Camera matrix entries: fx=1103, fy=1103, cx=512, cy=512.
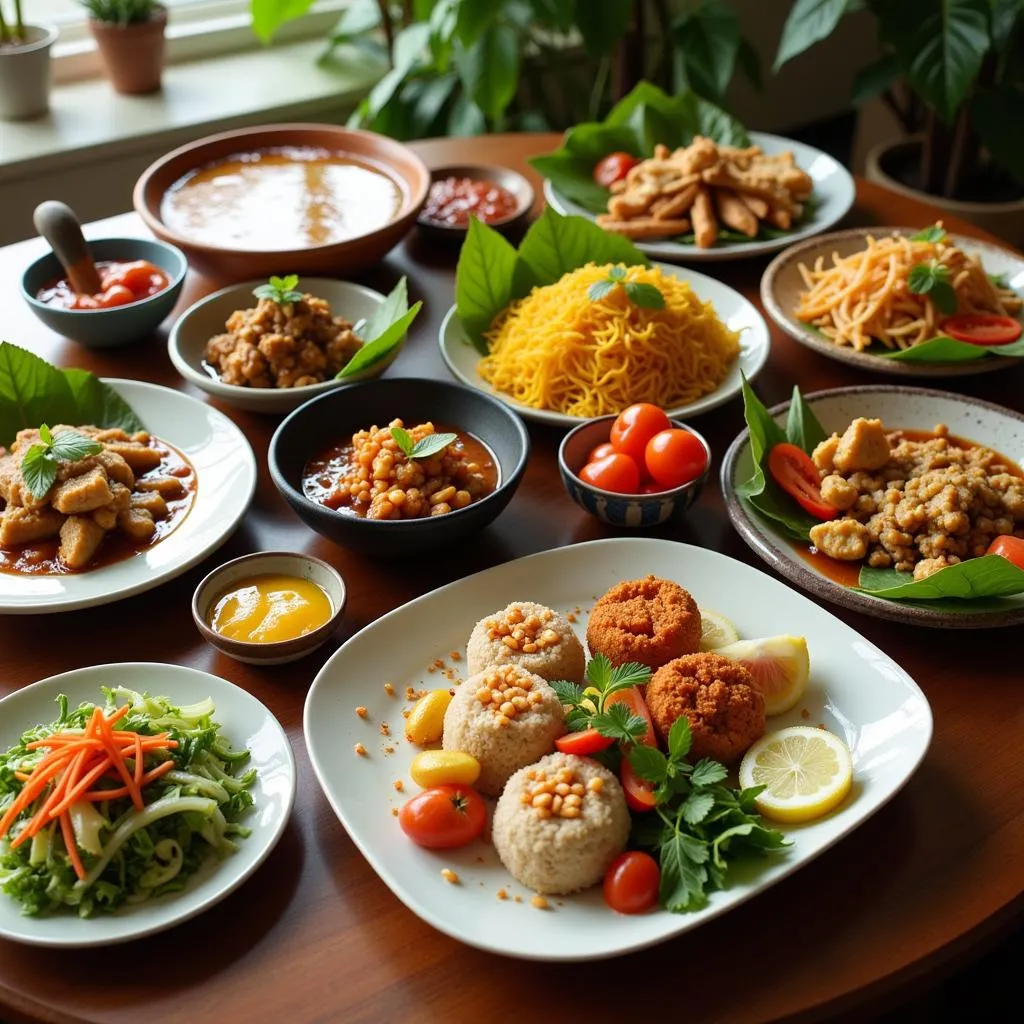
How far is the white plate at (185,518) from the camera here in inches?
77.2

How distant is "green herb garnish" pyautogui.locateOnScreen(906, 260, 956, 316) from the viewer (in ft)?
8.75

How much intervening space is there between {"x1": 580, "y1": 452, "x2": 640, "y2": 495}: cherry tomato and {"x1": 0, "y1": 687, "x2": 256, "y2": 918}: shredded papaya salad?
908 millimetres

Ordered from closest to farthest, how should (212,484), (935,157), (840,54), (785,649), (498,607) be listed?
(785,649)
(498,607)
(212,484)
(935,157)
(840,54)

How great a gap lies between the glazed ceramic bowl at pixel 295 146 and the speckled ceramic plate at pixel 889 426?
1.17m

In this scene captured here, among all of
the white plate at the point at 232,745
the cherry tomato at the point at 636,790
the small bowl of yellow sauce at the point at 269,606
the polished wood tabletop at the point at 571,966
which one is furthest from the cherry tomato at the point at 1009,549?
the white plate at the point at 232,745

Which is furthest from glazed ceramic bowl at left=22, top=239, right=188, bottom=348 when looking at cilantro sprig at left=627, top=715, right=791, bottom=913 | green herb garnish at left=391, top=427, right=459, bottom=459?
cilantro sprig at left=627, top=715, right=791, bottom=913

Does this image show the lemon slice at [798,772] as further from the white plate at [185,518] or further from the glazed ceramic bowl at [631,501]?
the white plate at [185,518]

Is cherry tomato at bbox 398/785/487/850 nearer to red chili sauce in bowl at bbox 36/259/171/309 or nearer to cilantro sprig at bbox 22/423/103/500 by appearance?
cilantro sprig at bbox 22/423/103/500

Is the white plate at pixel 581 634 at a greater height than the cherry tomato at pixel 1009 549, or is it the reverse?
the cherry tomato at pixel 1009 549

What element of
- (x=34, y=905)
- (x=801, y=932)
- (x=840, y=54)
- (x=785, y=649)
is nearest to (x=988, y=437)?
(x=785, y=649)

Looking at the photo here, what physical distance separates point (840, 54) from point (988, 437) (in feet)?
18.7

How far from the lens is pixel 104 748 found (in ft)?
5.01

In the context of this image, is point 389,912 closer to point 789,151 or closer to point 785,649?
point 785,649

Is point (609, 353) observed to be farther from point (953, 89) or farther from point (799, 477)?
point (953, 89)
